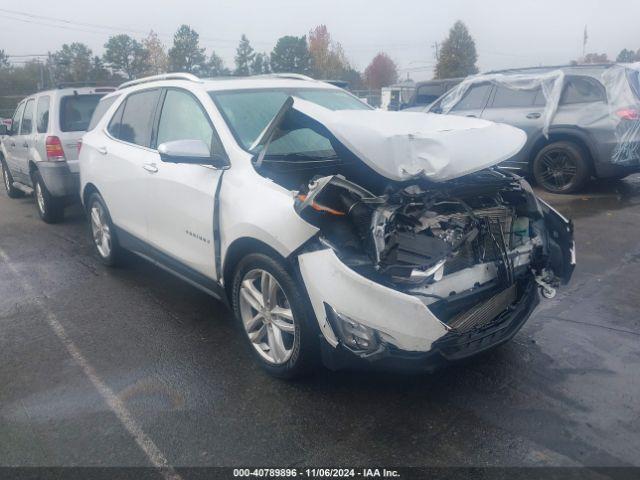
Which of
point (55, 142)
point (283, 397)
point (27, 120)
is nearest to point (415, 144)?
point (283, 397)

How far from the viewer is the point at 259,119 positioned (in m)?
4.05

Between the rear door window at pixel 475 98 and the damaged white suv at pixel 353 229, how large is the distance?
623 cm

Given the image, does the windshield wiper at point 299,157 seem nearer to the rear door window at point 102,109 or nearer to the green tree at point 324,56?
the rear door window at point 102,109

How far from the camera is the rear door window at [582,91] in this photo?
8.19 meters

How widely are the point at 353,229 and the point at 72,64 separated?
233 feet

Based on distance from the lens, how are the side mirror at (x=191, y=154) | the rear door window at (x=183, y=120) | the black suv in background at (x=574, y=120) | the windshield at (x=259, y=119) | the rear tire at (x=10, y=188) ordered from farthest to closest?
the rear tire at (x=10, y=188) < the black suv in background at (x=574, y=120) < the rear door window at (x=183, y=120) < the windshield at (x=259, y=119) < the side mirror at (x=191, y=154)

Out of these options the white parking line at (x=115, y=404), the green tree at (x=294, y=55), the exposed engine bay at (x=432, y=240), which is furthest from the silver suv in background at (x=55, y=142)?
the green tree at (x=294, y=55)

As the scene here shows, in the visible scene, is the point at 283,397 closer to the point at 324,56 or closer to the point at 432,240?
the point at 432,240

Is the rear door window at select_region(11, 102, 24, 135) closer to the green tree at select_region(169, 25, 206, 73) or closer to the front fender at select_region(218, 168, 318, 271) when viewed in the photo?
the front fender at select_region(218, 168, 318, 271)

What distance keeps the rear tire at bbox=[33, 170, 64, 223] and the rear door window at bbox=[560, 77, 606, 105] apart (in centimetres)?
772

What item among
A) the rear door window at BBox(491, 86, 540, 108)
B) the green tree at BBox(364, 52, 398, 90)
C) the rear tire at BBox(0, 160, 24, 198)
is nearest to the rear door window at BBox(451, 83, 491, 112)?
the rear door window at BBox(491, 86, 540, 108)

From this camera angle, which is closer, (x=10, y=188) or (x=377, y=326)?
(x=377, y=326)

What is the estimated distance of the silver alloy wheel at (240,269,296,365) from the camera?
3.30 meters

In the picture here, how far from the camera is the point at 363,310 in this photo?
9.02 feet
